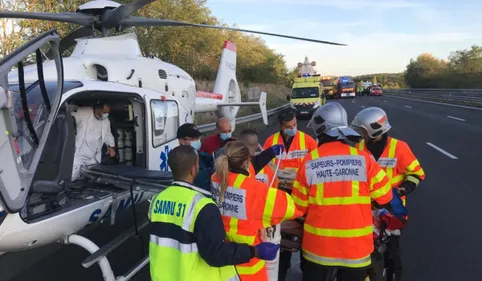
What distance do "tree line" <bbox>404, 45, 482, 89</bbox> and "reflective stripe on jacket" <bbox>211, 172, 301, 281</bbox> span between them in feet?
171

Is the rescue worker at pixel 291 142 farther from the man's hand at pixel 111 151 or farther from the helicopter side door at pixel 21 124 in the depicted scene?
the helicopter side door at pixel 21 124

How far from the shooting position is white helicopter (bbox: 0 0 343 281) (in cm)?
319

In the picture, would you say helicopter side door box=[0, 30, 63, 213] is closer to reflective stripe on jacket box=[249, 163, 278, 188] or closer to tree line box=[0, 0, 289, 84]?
reflective stripe on jacket box=[249, 163, 278, 188]

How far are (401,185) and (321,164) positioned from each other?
1.49 meters

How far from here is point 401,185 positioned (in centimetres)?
401

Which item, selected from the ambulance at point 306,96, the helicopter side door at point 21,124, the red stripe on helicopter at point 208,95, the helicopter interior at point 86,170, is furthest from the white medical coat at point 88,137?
the ambulance at point 306,96

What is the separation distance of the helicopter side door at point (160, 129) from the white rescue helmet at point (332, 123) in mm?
2903

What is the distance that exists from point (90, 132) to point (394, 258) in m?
3.89

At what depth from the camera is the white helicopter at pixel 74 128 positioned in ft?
10.5

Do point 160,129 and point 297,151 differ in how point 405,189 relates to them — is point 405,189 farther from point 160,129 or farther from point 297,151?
point 160,129

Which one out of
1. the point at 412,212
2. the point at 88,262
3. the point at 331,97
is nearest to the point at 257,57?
the point at 331,97

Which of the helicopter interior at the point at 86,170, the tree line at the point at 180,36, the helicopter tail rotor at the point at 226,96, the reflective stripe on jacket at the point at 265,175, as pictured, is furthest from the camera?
the tree line at the point at 180,36

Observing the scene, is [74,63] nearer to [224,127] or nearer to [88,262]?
[224,127]

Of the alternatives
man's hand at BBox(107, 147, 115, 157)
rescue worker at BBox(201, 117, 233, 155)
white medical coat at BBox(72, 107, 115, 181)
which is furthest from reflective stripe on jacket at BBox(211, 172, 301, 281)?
man's hand at BBox(107, 147, 115, 157)
